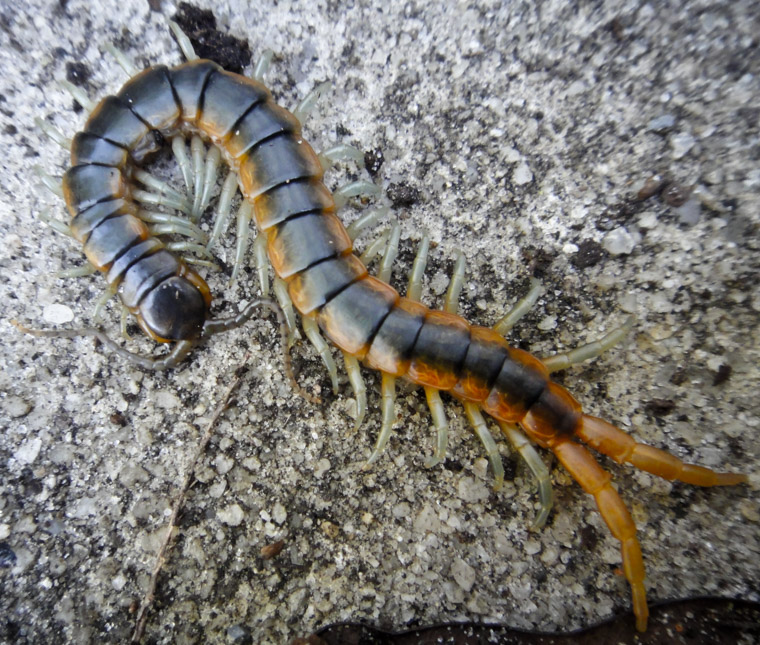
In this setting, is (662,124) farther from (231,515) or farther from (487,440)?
(231,515)

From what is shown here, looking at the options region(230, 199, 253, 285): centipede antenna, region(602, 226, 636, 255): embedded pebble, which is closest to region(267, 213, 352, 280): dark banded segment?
region(230, 199, 253, 285): centipede antenna

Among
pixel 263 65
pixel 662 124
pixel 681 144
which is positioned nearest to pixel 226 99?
pixel 263 65

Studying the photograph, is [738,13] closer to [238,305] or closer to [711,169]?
[711,169]

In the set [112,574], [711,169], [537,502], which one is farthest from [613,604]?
[112,574]

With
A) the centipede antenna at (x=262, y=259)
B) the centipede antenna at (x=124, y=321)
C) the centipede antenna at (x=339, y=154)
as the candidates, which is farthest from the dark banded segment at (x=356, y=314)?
the centipede antenna at (x=124, y=321)

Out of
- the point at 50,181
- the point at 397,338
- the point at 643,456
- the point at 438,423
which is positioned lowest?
the point at 643,456

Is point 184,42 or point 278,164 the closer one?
point 278,164

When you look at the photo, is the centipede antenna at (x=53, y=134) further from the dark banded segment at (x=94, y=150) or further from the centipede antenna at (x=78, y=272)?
the centipede antenna at (x=78, y=272)
